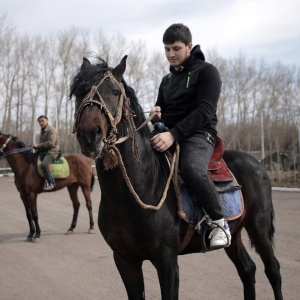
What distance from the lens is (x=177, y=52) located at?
3.29 metres

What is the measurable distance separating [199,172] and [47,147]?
22.5ft

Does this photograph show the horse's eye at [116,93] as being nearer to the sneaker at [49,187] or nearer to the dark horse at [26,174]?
the dark horse at [26,174]

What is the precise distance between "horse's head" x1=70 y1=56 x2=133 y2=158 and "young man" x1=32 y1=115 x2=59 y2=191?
6.54 meters

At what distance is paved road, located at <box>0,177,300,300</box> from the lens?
15.6 feet

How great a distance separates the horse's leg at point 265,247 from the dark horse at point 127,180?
892mm

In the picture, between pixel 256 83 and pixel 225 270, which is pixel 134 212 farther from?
pixel 256 83

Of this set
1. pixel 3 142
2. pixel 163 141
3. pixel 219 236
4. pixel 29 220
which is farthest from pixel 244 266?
pixel 3 142

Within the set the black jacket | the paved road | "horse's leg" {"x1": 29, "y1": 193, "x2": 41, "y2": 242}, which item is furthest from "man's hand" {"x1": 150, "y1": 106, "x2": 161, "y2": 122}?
"horse's leg" {"x1": 29, "y1": 193, "x2": 41, "y2": 242}

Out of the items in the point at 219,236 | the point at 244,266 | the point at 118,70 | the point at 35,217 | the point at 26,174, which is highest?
the point at 118,70

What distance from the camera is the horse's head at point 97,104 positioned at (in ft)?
8.20

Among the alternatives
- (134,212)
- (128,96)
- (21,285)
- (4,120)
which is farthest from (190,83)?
(4,120)

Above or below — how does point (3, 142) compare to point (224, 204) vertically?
above

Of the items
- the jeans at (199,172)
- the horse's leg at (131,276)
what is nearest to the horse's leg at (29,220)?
the horse's leg at (131,276)

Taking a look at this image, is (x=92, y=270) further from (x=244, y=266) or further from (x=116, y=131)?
(x=116, y=131)
